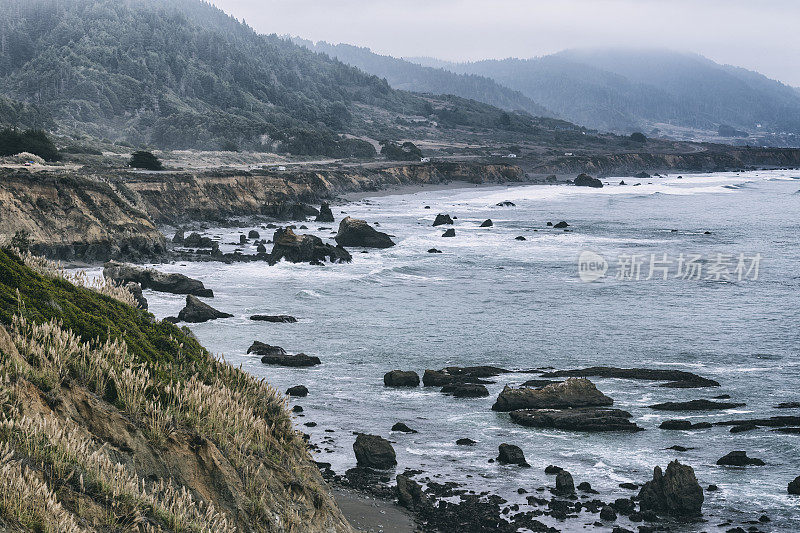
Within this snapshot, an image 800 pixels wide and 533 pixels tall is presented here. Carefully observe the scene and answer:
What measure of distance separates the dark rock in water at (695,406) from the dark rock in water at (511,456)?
7035 millimetres

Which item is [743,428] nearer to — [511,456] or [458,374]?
[511,456]

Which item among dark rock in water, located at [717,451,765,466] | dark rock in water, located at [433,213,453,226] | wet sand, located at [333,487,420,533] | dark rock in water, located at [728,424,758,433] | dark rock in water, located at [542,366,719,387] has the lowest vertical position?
wet sand, located at [333,487,420,533]

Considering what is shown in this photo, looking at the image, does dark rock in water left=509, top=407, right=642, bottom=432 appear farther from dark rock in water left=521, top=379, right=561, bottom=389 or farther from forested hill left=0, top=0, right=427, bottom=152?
forested hill left=0, top=0, right=427, bottom=152

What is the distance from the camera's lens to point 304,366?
2883cm

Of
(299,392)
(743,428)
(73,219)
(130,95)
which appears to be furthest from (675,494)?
(130,95)

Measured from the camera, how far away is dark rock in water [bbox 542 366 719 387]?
27.9 meters

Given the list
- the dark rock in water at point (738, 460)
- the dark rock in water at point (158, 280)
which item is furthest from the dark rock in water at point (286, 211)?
the dark rock in water at point (738, 460)

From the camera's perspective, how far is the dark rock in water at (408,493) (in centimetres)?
1686

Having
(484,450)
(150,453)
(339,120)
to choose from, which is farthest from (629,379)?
(339,120)

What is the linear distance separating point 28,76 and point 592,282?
517ft

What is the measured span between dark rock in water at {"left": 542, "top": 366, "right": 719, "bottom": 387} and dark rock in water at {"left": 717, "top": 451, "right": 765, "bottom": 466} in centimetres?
723

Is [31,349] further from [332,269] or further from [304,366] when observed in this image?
[332,269]

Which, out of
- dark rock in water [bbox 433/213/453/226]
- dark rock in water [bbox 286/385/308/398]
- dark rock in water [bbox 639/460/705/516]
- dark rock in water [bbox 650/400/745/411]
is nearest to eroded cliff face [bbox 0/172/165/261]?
dark rock in water [bbox 286/385/308/398]

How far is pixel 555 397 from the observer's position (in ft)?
80.5
